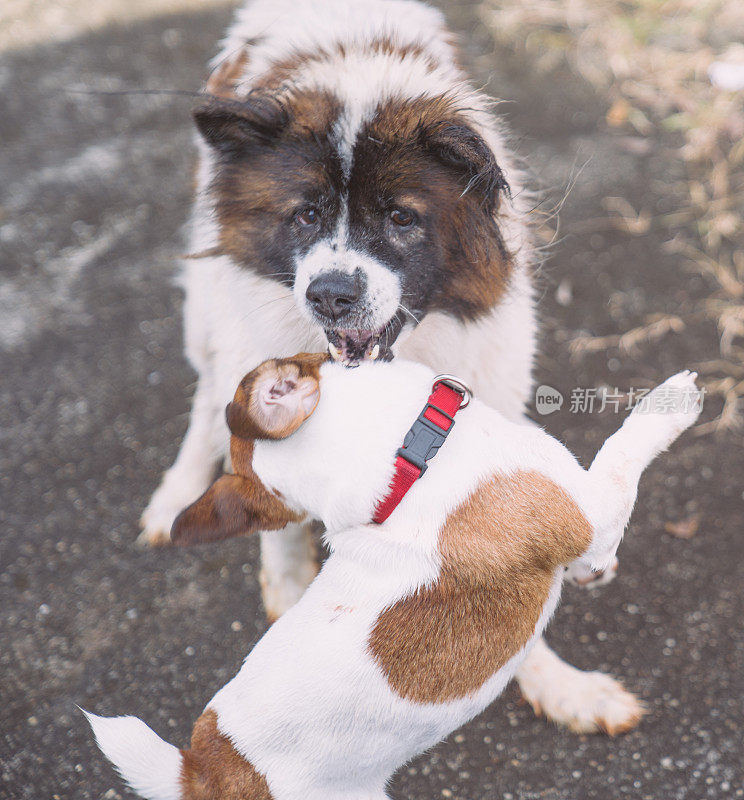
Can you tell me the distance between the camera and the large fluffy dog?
2.02m

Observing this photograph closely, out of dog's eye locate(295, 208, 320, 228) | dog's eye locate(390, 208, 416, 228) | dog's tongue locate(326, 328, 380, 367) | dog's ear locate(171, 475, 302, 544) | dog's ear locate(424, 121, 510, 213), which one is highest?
dog's ear locate(424, 121, 510, 213)

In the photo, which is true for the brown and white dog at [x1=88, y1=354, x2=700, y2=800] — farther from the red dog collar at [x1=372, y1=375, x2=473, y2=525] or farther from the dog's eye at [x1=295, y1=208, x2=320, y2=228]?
the dog's eye at [x1=295, y1=208, x2=320, y2=228]

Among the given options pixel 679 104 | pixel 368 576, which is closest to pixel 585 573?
pixel 368 576

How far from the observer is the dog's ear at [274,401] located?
5.42 ft

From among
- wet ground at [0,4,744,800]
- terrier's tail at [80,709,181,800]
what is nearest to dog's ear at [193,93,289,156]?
wet ground at [0,4,744,800]

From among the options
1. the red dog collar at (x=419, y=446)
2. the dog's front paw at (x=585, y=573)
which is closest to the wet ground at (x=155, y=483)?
the dog's front paw at (x=585, y=573)

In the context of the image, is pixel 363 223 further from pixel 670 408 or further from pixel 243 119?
pixel 670 408

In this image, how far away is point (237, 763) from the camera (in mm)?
1606

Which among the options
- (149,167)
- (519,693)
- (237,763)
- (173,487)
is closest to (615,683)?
(519,693)

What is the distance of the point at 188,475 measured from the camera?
2967mm

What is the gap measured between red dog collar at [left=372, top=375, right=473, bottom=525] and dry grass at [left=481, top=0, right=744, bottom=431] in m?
1.89

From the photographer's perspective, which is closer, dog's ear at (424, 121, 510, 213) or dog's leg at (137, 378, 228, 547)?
dog's ear at (424, 121, 510, 213)

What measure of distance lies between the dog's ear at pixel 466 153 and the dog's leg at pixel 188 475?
4.13 ft

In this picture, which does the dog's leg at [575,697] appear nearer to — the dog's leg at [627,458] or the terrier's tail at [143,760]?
the dog's leg at [627,458]
